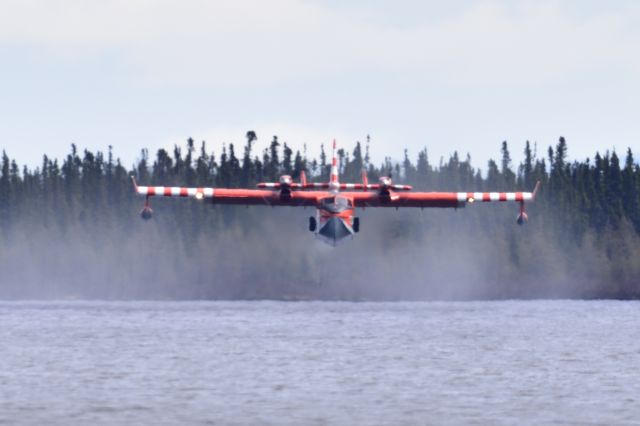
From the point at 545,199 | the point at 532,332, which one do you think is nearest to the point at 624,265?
the point at 545,199

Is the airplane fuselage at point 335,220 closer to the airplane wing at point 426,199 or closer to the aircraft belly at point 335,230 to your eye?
the aircraft belly at point 335,230

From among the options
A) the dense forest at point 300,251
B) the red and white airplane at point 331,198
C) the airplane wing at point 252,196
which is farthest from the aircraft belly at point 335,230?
the dense forest at point 300,251

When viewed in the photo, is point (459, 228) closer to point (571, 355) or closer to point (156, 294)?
point (156, 294)

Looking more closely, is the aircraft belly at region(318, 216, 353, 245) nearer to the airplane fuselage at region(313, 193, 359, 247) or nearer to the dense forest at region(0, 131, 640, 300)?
the airplane fuselage at region(313, 193, 359, 247)

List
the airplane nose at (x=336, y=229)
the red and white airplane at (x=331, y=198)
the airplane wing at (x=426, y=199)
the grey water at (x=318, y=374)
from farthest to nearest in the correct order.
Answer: the airplane wing at (x=426, y=199), the red and white airplane at (x=331, y=198), the airplane nose at (x=336, y=229), the grey water at (x=318, y=374)

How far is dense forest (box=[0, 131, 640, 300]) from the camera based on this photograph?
13525 centimetres

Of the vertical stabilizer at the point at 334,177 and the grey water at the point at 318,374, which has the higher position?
the vertical stabilizer at the point at 334,177

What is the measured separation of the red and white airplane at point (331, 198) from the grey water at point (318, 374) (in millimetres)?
8721

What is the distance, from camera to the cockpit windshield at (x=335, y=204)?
7844 centimetres

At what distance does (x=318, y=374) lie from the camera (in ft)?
137

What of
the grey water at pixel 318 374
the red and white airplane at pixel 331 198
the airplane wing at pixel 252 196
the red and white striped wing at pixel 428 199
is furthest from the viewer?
the red and white striped wing at pixel 428 199

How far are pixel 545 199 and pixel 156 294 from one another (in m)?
46.1

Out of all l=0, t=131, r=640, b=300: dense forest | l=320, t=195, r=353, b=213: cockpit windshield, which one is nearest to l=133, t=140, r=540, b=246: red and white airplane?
l=320, t=195, r=353, b=213: cockpit windshield

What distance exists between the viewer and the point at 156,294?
149625mm
